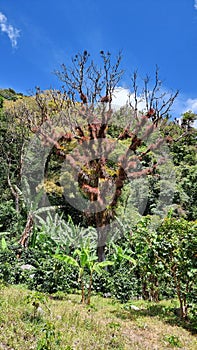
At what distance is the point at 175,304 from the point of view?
5941 millimetres

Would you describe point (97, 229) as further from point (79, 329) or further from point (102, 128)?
point (79, 329)

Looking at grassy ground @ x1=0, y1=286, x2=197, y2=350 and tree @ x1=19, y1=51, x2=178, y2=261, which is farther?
tree @ x1=19, y1=51, x2=178, y2=261

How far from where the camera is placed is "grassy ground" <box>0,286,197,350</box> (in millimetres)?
2998

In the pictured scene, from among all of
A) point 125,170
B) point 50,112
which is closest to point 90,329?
point 125,170

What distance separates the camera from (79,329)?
144 inches

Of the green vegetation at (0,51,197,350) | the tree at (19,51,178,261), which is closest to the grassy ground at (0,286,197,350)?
the green vegetation at (0,51,197,350)

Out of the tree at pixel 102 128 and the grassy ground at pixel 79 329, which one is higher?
the tree at pixel 102 128

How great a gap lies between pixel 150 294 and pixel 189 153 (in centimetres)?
1502

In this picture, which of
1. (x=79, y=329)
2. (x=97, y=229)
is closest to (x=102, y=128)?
(x=97, y=229)

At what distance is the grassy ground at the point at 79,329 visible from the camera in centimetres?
300

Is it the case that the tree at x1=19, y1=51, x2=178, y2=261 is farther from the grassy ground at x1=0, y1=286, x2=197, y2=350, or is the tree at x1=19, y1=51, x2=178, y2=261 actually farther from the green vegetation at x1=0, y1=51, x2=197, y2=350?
the grassy ground at x1=0, y1=286, x2=197, y2=350

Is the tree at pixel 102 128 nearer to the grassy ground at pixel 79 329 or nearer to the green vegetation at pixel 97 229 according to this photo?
the green vegetation at pixel 97 229

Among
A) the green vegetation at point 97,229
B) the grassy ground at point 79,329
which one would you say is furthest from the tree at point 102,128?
the grassy ground at point 79,329

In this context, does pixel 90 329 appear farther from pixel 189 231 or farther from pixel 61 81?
pixel 61 81
